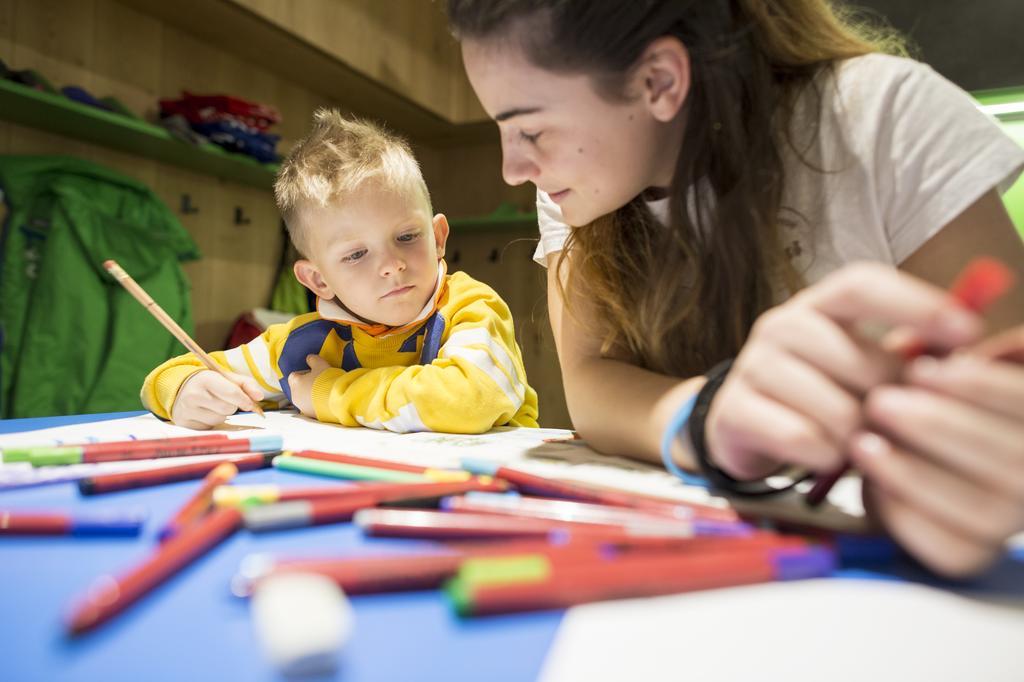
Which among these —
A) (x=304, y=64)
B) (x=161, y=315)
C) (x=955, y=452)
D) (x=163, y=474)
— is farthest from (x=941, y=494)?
(x=304, y=64)

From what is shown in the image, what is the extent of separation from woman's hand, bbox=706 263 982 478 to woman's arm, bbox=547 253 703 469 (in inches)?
5.8

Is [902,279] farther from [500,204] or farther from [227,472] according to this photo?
[500,204]

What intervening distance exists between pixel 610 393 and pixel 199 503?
0.34 metres

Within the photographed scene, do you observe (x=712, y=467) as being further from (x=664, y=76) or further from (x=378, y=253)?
(x=378, y=253)

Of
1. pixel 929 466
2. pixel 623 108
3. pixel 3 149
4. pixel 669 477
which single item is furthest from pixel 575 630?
pixel 3 149

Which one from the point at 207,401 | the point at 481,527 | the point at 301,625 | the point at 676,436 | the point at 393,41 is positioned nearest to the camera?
the point at 301,625

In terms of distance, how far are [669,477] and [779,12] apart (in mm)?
435

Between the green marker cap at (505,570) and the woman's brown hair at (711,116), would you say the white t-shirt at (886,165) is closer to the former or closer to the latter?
the woman's brown hair at (711,116)

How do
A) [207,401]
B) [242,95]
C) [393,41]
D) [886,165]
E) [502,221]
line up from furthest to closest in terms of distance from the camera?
1. [502,221]
2. [393,41]
3. [242,95]
4. [207,401]
5. [886,165]

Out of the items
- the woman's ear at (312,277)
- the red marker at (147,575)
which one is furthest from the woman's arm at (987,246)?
the woman's ear at (312,277)

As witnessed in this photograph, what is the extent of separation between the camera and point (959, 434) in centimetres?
25

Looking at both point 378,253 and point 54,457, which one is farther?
point 378,253

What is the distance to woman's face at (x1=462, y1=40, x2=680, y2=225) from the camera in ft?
1.90

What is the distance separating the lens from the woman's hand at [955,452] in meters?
0.25
